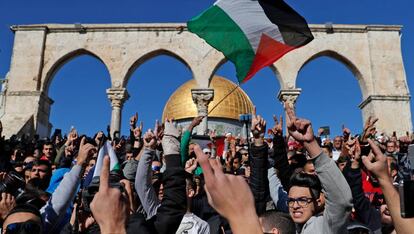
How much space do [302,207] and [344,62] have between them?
21101 mm

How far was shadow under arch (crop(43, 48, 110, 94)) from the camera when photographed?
2206 centimetres

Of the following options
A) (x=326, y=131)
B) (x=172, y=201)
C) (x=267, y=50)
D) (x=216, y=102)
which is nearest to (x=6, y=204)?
(x=172, y=201)

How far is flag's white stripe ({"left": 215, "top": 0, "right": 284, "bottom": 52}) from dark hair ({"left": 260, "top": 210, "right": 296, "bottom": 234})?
353cm

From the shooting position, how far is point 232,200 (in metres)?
1.52

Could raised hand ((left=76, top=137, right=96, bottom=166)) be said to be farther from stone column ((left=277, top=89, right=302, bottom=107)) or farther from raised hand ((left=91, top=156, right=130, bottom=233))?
stone column ((left=277, top=89, right=302, bottom=107))

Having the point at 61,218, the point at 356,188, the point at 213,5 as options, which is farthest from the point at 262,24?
the point at 61,218

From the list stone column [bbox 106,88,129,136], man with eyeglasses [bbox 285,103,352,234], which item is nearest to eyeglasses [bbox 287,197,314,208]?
man with eyeglasses [bbox 285,103,352,234]

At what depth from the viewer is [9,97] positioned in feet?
70.8

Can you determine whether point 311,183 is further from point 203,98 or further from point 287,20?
point 203,98

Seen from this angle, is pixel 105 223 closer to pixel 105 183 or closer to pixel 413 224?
pixel 105 183

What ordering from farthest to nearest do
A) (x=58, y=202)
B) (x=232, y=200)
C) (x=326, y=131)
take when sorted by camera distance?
(x=326, y=131)
(x=58, y=202)
(x=232, y=200)

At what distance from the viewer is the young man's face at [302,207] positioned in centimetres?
301

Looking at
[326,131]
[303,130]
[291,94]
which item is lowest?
[303,130]

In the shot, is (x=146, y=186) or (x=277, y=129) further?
(x=277, y=129)
